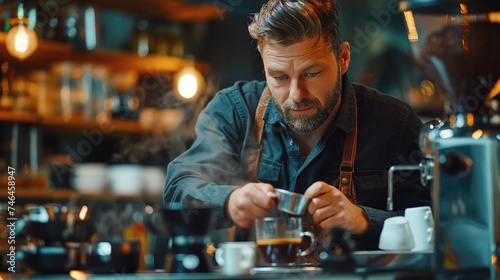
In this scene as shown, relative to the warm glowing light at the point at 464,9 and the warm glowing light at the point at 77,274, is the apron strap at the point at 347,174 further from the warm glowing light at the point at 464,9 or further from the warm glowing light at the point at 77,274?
the warm glowing light at the point at 77,274

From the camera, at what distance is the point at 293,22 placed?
97.5 inches

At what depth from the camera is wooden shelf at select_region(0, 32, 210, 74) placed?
4.31 meters

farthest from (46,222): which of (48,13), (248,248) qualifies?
(48,13)

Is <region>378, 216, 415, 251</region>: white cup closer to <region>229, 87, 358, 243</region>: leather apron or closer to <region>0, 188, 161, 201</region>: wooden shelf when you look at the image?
<region>229, 87, 358, 243</region>: leather apron

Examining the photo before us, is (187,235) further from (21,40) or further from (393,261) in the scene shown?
(21,40)

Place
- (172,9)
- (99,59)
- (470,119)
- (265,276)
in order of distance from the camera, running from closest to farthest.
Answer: (265,276) → (470,119) → (99,59) → (172,9)

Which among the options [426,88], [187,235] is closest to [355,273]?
[187,235]

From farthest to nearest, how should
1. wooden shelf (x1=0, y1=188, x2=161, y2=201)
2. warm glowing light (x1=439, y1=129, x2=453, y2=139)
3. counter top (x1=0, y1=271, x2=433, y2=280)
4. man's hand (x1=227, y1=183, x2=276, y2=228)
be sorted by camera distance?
wooden shelf (x1=0, y1=188, x2=161, y2=201) < man's hand (x1=227, y1=183, x2=276, y2=228) < warm glowing light (x1=439, y1=129, x2=453, y2=139) < counter top (x1=0, y1=271, x2=433, y2=280)

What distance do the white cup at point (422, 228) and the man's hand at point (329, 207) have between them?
0.17 m

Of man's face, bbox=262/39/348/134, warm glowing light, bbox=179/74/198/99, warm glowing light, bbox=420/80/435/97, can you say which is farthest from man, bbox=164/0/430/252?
warm glowing light, bbox=420/80/435/97

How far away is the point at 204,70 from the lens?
202 inches

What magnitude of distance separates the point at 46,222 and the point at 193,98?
3.20 meters

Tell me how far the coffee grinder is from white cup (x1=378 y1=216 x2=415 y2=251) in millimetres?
664

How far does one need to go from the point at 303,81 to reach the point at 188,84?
2.43 metres
